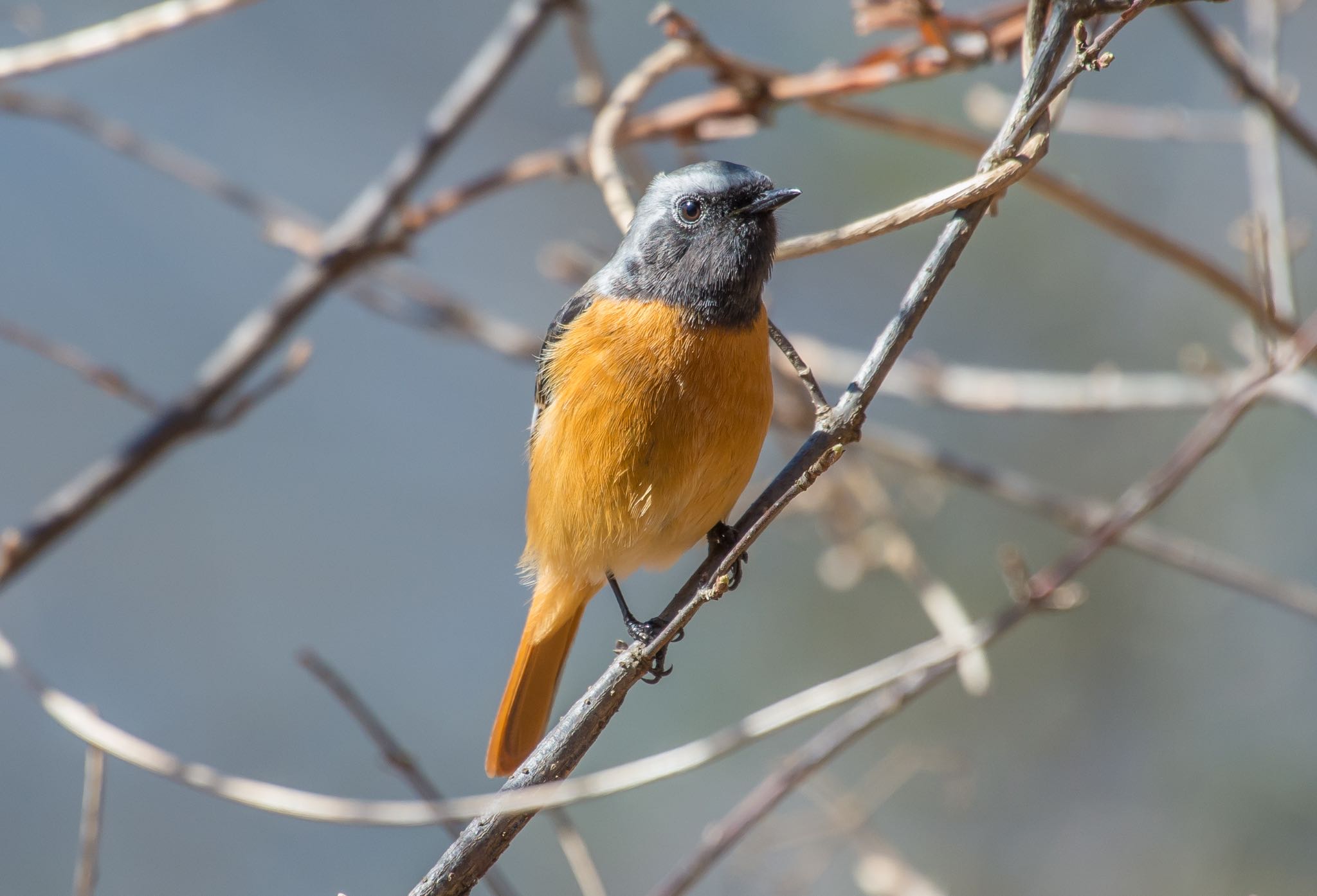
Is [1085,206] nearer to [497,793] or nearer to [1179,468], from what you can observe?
[1179,468]

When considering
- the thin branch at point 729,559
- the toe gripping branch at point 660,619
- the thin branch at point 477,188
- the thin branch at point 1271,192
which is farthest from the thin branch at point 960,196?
the thin branch at point 477,188

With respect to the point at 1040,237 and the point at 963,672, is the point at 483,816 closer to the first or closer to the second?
the point at 963,672

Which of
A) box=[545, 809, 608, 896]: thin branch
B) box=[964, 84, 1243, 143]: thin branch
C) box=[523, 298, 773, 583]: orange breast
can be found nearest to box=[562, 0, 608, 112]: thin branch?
box=[523, 298, 773, 583]: orange breast

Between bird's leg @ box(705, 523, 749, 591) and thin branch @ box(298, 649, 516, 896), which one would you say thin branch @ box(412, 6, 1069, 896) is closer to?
thin branch @ box(298, 649, 516, 896)

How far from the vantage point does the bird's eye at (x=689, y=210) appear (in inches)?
120

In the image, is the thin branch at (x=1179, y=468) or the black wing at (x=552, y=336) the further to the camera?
the black wing at (x=552, y=336)

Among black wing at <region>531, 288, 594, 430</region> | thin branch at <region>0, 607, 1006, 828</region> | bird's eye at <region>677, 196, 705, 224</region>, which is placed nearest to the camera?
thin branch at <region>0, 607, 1006, 828</region>

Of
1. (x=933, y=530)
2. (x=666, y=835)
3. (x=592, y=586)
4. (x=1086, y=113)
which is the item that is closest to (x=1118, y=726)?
(x=933, y=530)

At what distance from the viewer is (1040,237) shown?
6.34 metres

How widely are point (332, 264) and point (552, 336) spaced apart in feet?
2.43

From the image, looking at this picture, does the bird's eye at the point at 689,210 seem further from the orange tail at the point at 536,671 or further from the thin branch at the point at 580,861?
the thin branch at the point at 580,861

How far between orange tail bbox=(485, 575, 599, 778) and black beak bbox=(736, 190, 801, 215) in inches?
42.9

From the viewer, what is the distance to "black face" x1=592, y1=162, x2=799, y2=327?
9.52 feet

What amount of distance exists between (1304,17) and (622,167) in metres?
4.37
